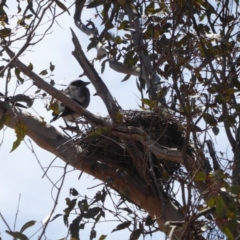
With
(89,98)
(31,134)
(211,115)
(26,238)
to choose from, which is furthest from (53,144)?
(89,98)

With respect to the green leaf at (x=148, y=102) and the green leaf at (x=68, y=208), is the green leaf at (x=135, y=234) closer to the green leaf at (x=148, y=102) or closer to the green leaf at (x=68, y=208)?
the green leaf at (x=68, y=208)

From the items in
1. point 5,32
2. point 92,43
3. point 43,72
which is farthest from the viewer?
point 92,43

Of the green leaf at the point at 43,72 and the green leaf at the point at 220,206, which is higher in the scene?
the green leaf at the point at 43,72

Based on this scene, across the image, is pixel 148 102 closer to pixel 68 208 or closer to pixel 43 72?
pixel 68 208

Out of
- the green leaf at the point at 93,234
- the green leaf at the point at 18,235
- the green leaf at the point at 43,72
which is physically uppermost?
the green leaf at the point at 43,72


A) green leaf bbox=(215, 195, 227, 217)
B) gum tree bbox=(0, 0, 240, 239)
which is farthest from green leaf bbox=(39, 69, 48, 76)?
green leaf bbox=(215, 195, 227, 217)

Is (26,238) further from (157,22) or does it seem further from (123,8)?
(123,8)

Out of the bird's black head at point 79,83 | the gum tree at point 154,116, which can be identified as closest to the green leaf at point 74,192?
the gum tree at point 154,116

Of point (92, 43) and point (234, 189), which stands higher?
point (92, 43)

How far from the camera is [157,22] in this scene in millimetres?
4922

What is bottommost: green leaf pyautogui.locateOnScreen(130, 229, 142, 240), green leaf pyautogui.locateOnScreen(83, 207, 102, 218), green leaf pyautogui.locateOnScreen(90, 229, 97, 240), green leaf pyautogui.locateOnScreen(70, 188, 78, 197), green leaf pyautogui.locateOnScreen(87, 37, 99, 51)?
green leaf pyautogui.locateOnScreen(130, 229, 142, 240)

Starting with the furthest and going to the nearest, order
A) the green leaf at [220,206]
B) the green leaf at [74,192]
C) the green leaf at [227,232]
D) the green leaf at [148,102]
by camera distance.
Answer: the green leaf at [74,192], the green leaf at [148,102], the green leaf at [227,232], the green leaf at [220,206]

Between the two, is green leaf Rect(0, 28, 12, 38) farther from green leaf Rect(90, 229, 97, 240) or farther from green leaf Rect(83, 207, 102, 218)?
green leaf Rect(90, 229, 97, 240)

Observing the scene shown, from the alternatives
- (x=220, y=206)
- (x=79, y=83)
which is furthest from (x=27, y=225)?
(x=79, y=83)
